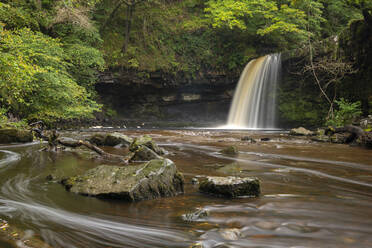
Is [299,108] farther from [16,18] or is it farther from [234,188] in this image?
[234,188]

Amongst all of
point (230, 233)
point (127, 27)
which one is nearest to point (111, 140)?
point (230, 233)

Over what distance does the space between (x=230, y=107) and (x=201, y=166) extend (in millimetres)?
16602

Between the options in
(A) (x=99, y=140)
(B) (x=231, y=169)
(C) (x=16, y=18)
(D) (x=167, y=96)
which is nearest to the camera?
(B) (x=231, y=169)

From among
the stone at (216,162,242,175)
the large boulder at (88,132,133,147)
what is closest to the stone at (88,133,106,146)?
the large boulder at (88,132,133,147)

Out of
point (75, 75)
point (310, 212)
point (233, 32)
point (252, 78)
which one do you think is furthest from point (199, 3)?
point (310, 212)

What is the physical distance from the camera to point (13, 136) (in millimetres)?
8531

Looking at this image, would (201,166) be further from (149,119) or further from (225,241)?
(149,119)

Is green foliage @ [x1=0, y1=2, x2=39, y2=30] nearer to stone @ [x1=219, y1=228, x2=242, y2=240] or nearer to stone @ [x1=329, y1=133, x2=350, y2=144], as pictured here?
stone @ [x1=219, y1=228, x2=242, y2=240]

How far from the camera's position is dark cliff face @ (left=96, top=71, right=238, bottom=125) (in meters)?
20.5

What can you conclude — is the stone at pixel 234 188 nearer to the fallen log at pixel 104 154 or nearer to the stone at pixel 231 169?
the stone at pixel 231 169

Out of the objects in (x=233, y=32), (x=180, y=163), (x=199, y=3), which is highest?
(x=199, y=3)

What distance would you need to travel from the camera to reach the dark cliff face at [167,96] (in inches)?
807

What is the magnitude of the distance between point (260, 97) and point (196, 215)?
17.5 metres

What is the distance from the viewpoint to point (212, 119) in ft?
74.0
